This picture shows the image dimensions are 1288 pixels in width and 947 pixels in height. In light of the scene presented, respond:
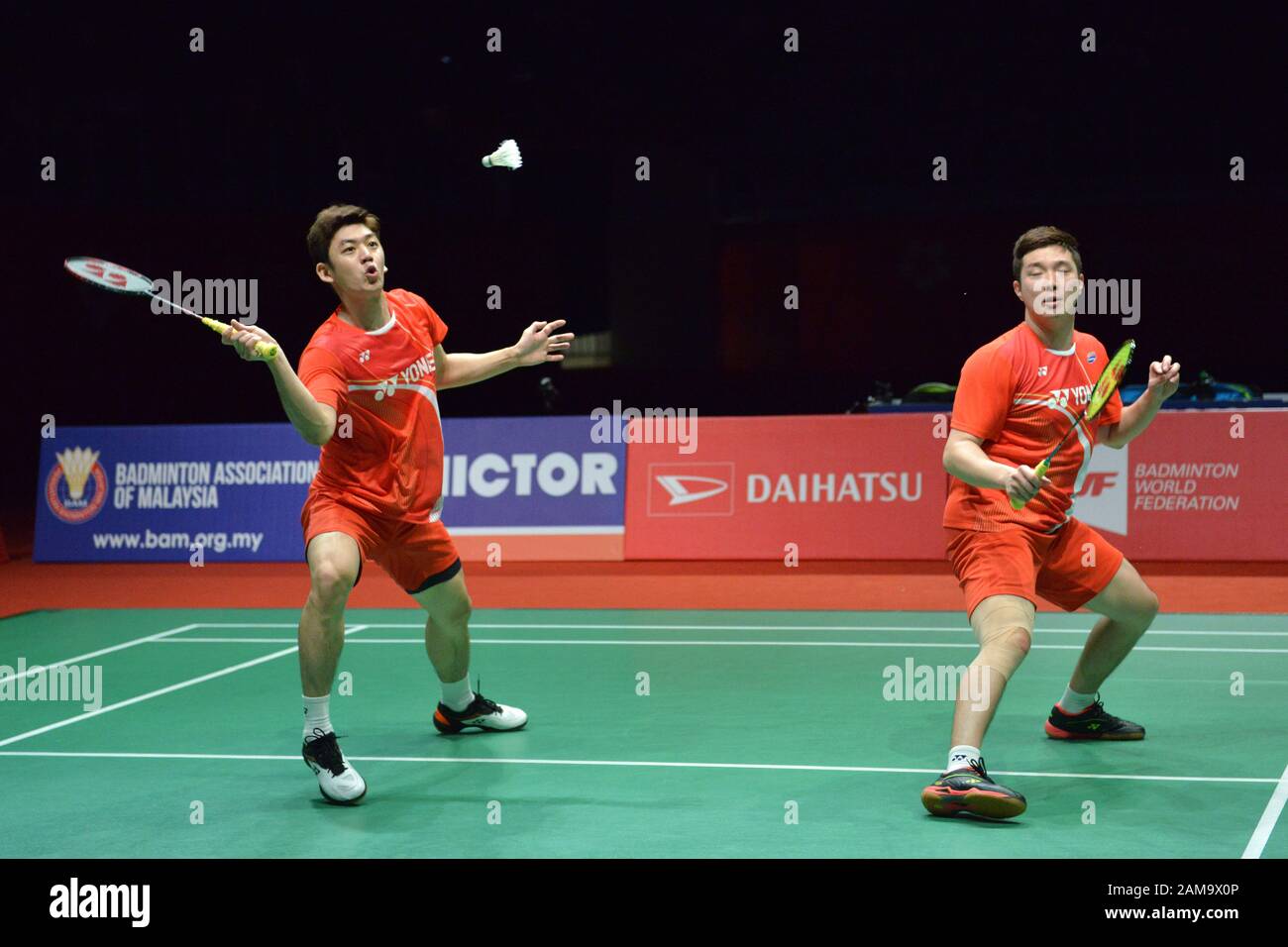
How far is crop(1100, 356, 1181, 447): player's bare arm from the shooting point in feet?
14.7

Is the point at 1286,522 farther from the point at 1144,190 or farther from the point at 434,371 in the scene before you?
the point at 1144,190

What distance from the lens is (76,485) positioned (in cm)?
1104

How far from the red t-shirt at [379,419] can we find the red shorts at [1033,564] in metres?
1.81

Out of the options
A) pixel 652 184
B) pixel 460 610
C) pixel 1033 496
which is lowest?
pixel 460 610

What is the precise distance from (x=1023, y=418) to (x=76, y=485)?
8.80 meters

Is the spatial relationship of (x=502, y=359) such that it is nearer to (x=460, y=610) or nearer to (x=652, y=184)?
(x=460, y=610)

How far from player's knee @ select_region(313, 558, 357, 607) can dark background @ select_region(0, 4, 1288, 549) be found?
1187 cm

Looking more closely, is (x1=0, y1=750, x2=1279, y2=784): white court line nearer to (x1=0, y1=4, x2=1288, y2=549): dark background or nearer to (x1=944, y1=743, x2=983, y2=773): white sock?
(x1=944, y1=743, x2=983, y2=773): white sock

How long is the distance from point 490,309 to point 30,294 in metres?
6.15

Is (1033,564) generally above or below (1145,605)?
above

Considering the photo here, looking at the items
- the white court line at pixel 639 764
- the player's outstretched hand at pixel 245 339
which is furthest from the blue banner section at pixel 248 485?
the player's outstretched hand at pixel 245 339

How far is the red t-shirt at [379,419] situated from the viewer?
4.66 metres

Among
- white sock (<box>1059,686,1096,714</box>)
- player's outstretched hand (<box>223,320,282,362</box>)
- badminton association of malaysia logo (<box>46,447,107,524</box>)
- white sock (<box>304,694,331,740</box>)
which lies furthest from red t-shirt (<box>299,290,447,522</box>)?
badminton association of malaysia logo (<box>46,447,107,524</box>)

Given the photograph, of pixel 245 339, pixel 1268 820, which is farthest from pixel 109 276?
pixel 1268 820
